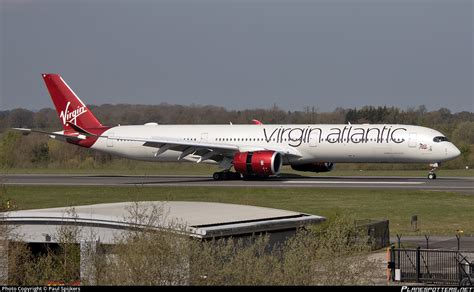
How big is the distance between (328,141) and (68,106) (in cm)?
2449

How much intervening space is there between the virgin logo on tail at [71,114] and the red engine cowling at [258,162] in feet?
59.6

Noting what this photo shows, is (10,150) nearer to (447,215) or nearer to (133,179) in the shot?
(133,179)

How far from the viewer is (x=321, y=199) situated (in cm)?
5775

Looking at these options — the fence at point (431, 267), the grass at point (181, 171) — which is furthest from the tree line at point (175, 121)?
the fence at point (431, 267)

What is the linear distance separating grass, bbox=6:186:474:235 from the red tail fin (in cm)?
1401

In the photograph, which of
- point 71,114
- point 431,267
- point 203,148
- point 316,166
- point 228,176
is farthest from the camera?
point 71,114

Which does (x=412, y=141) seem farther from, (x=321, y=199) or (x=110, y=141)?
(x=110, y=141)

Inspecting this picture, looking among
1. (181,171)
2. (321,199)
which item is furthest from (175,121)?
(321,199)

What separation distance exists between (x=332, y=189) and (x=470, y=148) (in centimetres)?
4892

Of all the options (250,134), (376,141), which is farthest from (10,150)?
(376,141)

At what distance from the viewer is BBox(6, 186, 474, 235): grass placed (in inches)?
1927

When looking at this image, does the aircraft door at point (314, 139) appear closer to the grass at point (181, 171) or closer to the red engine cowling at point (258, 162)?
the red engine cowling at point (258, 162)

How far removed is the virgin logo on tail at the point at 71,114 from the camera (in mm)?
81438

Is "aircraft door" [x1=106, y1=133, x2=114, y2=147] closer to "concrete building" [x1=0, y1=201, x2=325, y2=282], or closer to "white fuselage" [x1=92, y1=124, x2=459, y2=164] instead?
"white fuselage" [x1=92, y1=124, x2=459, y2=164]
